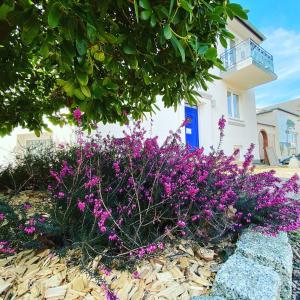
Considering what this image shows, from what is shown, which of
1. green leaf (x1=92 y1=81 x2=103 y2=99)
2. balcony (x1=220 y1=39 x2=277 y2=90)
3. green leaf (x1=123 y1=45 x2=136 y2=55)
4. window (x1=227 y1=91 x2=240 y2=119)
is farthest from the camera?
window (x1=227 y1=91 x2=240 y2=119)

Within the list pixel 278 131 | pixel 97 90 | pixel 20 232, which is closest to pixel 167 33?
pixel 97 90

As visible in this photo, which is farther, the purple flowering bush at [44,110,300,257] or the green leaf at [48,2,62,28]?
the purple flowering bush at [44,110,300,257]

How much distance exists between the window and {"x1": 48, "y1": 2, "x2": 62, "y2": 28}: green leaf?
12.5 m

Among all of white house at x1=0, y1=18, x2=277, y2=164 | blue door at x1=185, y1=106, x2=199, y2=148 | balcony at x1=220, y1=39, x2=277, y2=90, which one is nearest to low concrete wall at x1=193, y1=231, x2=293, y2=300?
white house at x1=0, y1=18, x2=277, y2=164

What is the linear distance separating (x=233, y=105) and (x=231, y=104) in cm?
22

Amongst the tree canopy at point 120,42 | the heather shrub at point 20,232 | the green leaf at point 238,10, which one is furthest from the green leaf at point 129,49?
the heather shrub at point 20,232

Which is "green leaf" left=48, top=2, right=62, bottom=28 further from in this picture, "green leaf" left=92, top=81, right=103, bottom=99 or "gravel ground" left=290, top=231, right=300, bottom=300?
"gravel ground" left=290, top=231, right=300, bottom=300

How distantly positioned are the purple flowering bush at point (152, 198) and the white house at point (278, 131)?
1665 cm

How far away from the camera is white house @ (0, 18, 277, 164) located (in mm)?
9664

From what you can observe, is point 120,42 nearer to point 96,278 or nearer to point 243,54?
point 96,278

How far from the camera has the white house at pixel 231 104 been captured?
9664mm

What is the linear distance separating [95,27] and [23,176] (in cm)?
311

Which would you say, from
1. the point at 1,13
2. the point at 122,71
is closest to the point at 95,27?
the point at 1,13

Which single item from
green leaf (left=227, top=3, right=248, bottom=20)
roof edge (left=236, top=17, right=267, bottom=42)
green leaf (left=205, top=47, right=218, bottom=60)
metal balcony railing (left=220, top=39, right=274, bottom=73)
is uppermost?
roof edge (left=236, top=17, right=267, bottom=42)
